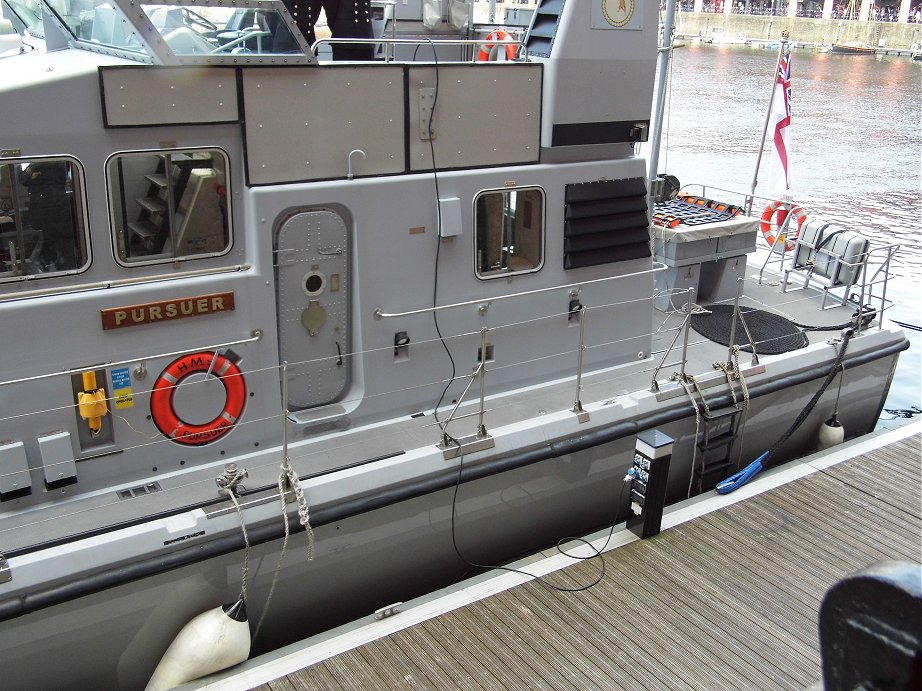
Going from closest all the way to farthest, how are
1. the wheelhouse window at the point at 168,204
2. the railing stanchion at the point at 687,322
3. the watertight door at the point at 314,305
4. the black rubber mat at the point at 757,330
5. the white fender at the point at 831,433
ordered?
1. the wheelhouse window at the point at 168,204
2. the watertight door at the point at 314,305
3. the railing stanchion at the point at 687,322
4. the black rubber mat at the point at 757,330
5. the white fender at the point at 831,433

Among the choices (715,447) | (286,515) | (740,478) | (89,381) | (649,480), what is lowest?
(740,478)

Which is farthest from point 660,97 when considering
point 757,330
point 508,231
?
point 508,231

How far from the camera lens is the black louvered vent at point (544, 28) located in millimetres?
4664

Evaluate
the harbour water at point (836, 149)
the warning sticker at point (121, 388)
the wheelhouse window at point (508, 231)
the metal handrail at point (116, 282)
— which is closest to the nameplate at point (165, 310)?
the metal handrail at point (116, 282)

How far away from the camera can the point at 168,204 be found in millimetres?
3869

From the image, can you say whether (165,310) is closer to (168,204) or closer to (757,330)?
(168,204)

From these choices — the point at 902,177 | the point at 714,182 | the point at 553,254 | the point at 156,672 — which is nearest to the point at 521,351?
the point at 553,254

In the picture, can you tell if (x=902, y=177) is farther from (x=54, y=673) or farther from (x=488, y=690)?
(x=54, y=673)

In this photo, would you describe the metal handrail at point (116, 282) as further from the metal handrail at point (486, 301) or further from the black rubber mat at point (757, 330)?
the black rubber mat at point (757, 330)

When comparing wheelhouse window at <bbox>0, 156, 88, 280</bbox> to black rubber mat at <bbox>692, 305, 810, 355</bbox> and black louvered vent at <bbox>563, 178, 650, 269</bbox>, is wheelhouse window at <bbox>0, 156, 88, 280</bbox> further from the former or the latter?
black rubber mat at <bbox>692, 305, 810, 355</bbox>

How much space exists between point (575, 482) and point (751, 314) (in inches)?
94.5

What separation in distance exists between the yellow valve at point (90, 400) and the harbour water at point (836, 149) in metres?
6.09

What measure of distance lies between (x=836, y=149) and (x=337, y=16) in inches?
665

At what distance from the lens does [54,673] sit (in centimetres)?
351
